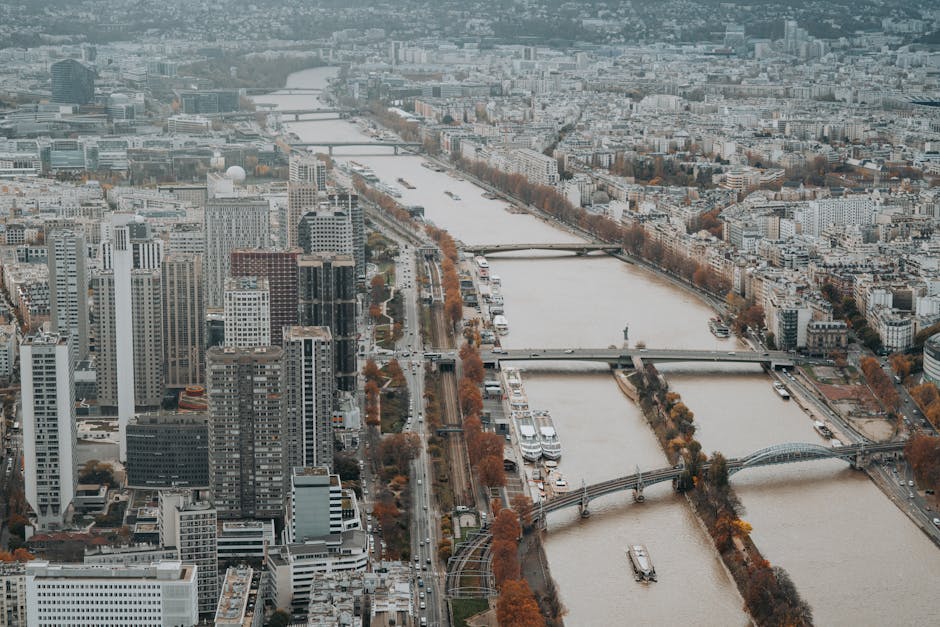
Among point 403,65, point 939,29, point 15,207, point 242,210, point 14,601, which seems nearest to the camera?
point 14,601

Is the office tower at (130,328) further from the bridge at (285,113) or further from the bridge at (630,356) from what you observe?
the bridge at (285,113)

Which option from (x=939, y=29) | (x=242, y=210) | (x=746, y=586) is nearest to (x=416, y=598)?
(x=746, y=586)

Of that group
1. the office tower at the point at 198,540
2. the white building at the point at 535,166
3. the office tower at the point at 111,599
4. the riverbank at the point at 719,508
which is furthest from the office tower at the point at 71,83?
the office tower at the point at 111,599

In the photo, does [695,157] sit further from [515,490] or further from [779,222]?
[515,490]

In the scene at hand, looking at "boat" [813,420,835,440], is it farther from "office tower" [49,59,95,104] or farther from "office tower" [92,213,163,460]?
"office tower" [49,59,95,104]

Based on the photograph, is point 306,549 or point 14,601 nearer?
point 14,601

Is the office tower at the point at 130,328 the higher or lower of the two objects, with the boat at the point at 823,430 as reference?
higher

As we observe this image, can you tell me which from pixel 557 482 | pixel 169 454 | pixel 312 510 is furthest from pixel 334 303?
pixel 312 510
